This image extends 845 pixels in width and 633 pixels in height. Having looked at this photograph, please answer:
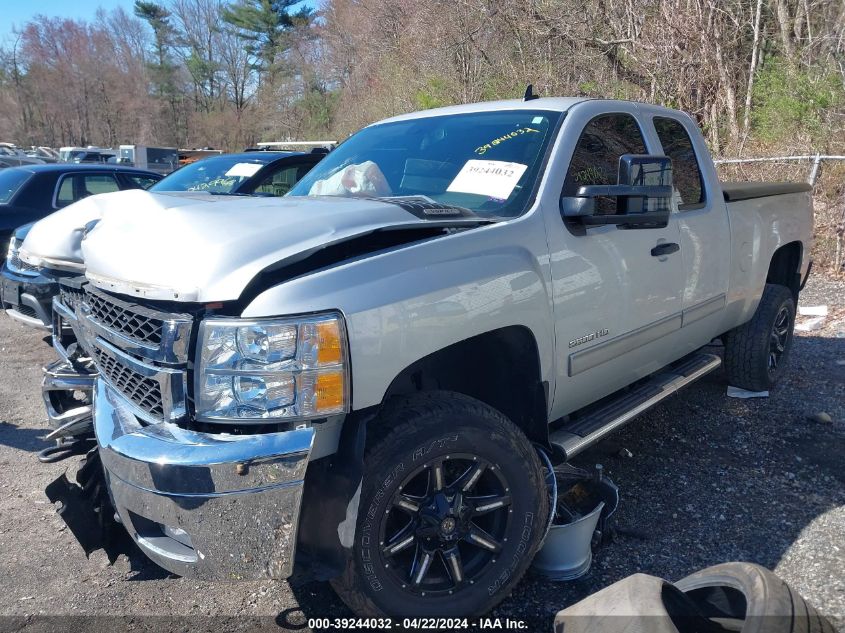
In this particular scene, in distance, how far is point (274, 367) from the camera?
7.13 feet

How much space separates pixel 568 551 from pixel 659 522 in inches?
29.4

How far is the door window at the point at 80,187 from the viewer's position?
880 centimetres

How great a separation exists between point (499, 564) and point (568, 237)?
1.42m

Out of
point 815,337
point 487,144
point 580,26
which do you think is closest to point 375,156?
point 487,144

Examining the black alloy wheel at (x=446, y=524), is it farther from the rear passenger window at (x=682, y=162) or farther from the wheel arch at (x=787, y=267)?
the wheel arch at (x=787, y=267)

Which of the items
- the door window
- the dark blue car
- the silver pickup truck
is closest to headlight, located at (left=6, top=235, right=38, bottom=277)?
the dark blue car

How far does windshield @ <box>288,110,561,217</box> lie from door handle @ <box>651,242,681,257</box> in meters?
0.85

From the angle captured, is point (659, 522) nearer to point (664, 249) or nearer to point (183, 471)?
point (664, 249)

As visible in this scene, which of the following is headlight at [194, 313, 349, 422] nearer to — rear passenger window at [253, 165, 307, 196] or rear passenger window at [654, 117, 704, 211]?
rear passenger window at [654, 117, 704, 211]

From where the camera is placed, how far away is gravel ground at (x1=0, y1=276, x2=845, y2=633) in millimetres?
2965

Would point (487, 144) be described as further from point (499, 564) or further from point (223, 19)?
point (223, 19)

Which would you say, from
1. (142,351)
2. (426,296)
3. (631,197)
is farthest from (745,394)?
(142,351)

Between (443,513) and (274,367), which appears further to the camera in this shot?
(443,513)

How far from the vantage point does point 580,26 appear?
51.6 feet
